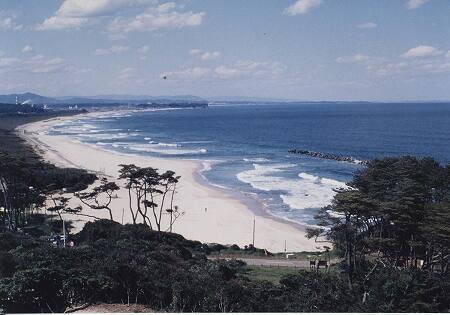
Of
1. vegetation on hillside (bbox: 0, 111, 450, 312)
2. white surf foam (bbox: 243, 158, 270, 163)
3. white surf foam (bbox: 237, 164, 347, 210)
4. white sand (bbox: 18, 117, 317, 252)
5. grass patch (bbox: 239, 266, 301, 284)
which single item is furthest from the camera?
white surf foam (bbox: 243, 158, 270, 163)

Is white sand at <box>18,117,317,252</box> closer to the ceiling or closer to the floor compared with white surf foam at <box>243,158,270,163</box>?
closer to the floor

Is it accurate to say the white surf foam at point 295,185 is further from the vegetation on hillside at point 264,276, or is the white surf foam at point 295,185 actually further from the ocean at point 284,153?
the vegetation on hillside at point 264,276

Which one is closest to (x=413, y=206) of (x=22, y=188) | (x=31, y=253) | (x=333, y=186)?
(x=31, y=253)

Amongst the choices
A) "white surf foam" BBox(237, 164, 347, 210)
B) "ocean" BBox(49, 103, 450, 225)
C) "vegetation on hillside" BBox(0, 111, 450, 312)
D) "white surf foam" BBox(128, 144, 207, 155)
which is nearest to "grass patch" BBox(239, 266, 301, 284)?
"vegetation on hillside" BBox(0, 111, 450, 312)

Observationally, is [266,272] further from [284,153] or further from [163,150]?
[163,150]

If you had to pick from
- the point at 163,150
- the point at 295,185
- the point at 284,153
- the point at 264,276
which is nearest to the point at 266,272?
the point at 264,276

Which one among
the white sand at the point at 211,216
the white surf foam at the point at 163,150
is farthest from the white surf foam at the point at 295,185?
the white surf foam at the point at 163,150

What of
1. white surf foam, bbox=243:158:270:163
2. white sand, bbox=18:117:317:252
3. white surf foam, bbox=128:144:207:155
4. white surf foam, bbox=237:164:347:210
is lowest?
white sand, bbox=18:117:317:252

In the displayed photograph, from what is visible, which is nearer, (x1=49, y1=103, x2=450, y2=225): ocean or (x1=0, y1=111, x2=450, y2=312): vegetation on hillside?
(x1=0, y1=111, x2=450, y2=312): vegetation on hillside

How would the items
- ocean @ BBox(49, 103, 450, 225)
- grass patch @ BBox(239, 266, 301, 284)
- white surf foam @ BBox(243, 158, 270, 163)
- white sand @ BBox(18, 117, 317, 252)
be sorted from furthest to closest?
white surf foam @ BBox(243, 158, 270, 163) → ocean @ BBox(49, 103, 450, 225) → white sand @ BBox(18, 117, 317, 252) → grass patch @ BBox(239, 266, 301, 284)

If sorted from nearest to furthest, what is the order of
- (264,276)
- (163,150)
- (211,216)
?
(264,276), (211,216), (163,150)

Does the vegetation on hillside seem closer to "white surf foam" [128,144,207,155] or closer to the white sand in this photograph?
the white sand
